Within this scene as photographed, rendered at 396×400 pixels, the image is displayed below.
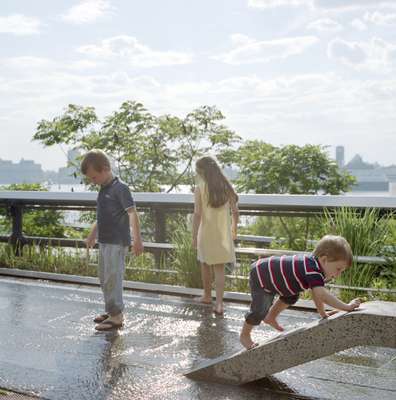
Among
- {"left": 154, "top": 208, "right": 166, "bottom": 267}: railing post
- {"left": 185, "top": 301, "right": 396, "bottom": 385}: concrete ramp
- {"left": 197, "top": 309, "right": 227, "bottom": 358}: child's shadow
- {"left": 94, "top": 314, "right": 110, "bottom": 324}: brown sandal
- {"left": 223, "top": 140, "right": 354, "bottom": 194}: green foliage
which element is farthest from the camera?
{"left": 223, "top": 140, "right": 354, "bottom": 194}: green foliage

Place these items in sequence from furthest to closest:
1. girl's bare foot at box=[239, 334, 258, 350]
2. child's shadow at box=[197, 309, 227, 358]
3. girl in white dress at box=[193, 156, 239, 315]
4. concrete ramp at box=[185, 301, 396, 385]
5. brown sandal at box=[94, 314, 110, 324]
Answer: girl in white dress at box=[193, 156, 239, 315], brown sandal at box=[94, 314, 110, 324], child's shadow at box=[197, 309, 227, 358], girl's bare foot at box=[239, 334, 258, 350], concrete ramp at box=[185, 301, 396, 385]

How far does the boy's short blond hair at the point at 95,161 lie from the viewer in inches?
249

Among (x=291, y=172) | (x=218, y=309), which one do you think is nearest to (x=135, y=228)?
(x=218, y=309)

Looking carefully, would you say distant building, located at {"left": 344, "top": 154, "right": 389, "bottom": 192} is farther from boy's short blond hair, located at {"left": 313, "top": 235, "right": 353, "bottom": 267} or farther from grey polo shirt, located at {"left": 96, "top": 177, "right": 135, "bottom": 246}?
boy's short blond hair, located at {"left": 313, "top": 235, "right": 353, "bottom": 267}

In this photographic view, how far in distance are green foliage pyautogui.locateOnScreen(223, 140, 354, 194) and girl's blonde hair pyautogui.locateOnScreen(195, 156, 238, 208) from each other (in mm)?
11984

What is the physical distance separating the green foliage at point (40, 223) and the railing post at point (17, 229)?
6.7 inches

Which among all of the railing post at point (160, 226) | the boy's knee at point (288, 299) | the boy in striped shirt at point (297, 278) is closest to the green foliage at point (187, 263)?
the railing post at point (160, 226)

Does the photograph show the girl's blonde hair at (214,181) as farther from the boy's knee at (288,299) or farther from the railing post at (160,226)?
the boy's knee at (288,299)

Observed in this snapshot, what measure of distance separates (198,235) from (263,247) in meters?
1.45

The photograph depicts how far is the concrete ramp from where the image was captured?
167 inches

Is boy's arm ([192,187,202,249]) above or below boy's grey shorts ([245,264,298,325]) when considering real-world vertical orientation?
above

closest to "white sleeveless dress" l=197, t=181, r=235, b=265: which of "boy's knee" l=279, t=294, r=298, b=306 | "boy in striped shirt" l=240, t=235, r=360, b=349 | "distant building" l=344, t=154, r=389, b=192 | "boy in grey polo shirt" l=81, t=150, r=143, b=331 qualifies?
"boy in grey polo shirt" l=81, t=150, r=143, b=331

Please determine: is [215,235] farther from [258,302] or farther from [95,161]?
[258,302]

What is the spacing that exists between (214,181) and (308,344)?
293 cm
